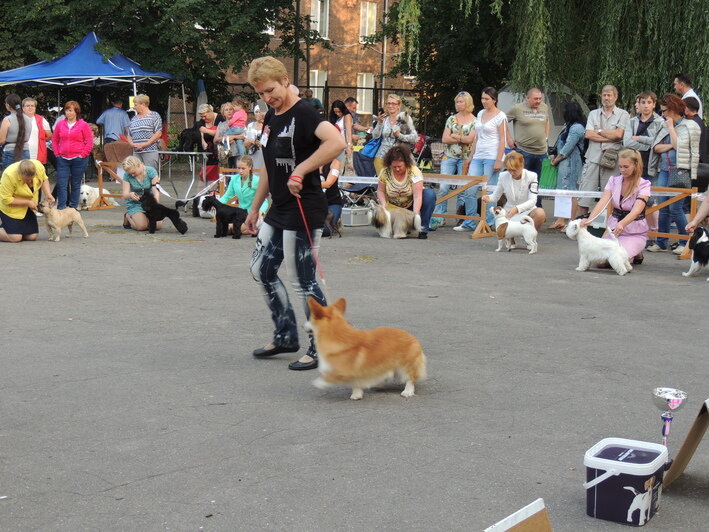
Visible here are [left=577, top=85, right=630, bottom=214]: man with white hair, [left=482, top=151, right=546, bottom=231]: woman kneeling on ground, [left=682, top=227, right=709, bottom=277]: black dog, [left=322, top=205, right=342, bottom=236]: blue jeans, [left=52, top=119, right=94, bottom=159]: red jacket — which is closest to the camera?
[left=682, top=227, right=709, bottom=277]: black dog

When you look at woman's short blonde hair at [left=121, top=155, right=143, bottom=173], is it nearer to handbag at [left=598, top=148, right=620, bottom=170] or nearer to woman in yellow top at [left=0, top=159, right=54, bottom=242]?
woman in yellow top at [left=0, top=159, right=54, bottom=242]

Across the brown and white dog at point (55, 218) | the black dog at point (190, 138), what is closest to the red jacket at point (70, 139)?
the brown and white dog at point (55, 218)

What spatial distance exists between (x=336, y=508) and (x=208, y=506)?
560mm

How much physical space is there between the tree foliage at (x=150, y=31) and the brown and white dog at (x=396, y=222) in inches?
515

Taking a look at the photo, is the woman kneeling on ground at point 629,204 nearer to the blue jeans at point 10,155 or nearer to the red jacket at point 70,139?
the red jacket at point 70,139

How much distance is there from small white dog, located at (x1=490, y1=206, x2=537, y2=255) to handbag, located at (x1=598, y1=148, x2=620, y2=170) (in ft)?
7.25

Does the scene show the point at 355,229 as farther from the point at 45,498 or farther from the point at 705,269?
the point at 45,498

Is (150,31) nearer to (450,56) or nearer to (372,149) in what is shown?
(450,56)

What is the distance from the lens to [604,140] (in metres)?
13.7

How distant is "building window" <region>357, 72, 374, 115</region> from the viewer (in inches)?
1674

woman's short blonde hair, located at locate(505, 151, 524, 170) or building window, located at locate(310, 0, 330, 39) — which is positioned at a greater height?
building window, located at locate(310, 0, 330, 39)

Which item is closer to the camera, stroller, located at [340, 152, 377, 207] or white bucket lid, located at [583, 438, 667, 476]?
white bucket lid, located at [583, 438, 667, 476]

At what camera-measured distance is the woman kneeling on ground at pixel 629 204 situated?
11031 millimetres

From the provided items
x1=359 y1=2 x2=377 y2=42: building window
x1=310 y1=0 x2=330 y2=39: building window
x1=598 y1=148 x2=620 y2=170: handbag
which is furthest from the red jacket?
x1=359 y1=2 x2=377 y2=42: building window
